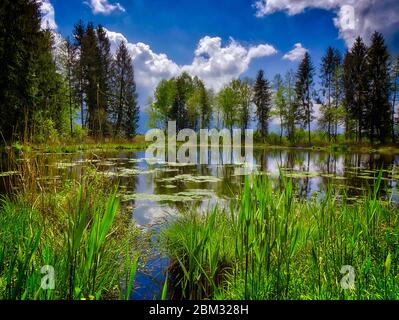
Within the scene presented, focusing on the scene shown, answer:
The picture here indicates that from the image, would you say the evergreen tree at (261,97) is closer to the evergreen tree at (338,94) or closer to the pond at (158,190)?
the evergreen tree at (338,94)

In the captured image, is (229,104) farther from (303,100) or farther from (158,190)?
(158,190)

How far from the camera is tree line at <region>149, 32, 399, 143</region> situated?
2520 centimetres

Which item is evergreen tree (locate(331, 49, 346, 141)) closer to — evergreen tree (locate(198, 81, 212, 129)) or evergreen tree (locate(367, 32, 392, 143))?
evergreen tree (locate(367, 32, 392, 143))

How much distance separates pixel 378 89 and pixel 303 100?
12759 mm

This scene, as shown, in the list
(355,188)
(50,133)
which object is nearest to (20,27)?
(50,133)

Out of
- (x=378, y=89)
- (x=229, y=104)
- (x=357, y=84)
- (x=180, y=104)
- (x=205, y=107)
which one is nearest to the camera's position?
(x=378, y=89)

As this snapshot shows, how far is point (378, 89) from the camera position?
24.5 metres

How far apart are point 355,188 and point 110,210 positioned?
8.45 m

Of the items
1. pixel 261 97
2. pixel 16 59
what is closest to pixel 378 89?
pixel 261 97

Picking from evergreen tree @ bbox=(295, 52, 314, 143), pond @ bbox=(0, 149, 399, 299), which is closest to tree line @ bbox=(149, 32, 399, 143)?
evergreen tree @ bbox=(295, 52, 314, 143)

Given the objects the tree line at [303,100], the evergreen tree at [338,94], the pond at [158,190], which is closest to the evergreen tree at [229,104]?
the tree line at [303,100]

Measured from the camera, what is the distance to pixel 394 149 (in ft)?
79.9
